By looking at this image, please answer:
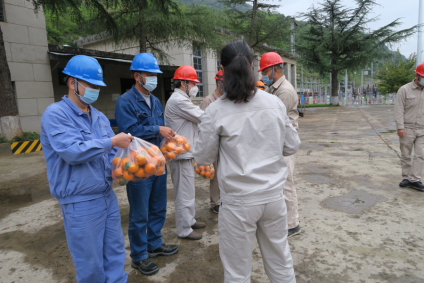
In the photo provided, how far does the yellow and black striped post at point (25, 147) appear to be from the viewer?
8797mm

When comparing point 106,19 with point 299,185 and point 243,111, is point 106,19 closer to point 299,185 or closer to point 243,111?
point 299,185

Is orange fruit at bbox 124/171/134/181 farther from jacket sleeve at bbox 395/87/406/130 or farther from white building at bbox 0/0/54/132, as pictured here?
white building at bbox 0/0/54/132

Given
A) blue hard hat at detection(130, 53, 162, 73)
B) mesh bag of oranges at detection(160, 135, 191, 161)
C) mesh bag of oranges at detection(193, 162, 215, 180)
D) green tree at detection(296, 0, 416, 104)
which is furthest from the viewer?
green tree at detection(296, 0, 416, 104)

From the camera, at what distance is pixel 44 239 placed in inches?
133

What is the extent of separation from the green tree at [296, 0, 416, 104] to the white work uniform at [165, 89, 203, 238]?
85.2 ft

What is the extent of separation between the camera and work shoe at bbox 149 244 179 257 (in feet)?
9.46

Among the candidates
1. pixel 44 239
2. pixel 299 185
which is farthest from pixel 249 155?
pixel 299 185

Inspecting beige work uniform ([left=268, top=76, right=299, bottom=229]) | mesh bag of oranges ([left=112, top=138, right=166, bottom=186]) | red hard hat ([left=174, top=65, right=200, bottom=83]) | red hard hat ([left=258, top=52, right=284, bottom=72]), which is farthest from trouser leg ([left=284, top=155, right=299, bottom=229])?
mesh bag of oranges ([left=112, top=138, right=166, bottom=186])

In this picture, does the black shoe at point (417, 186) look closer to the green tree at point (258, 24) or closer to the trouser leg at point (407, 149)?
the trouser leg at point (407, 149)

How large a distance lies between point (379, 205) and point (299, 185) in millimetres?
1271

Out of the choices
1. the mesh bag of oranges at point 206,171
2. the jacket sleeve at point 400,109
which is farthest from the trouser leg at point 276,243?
the jacket sleeve at point 400,109

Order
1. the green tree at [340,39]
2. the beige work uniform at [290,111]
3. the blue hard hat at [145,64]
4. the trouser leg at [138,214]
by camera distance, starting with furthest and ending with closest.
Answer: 1. the green tree at [340,39]
2. the beige work uniform at [290,111]
3. the blue hard hat at [145,64]
4. the trouser leg at [138,214]

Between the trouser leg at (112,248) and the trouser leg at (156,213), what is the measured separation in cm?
70

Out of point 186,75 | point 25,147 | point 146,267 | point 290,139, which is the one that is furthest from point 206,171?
point 25,147
